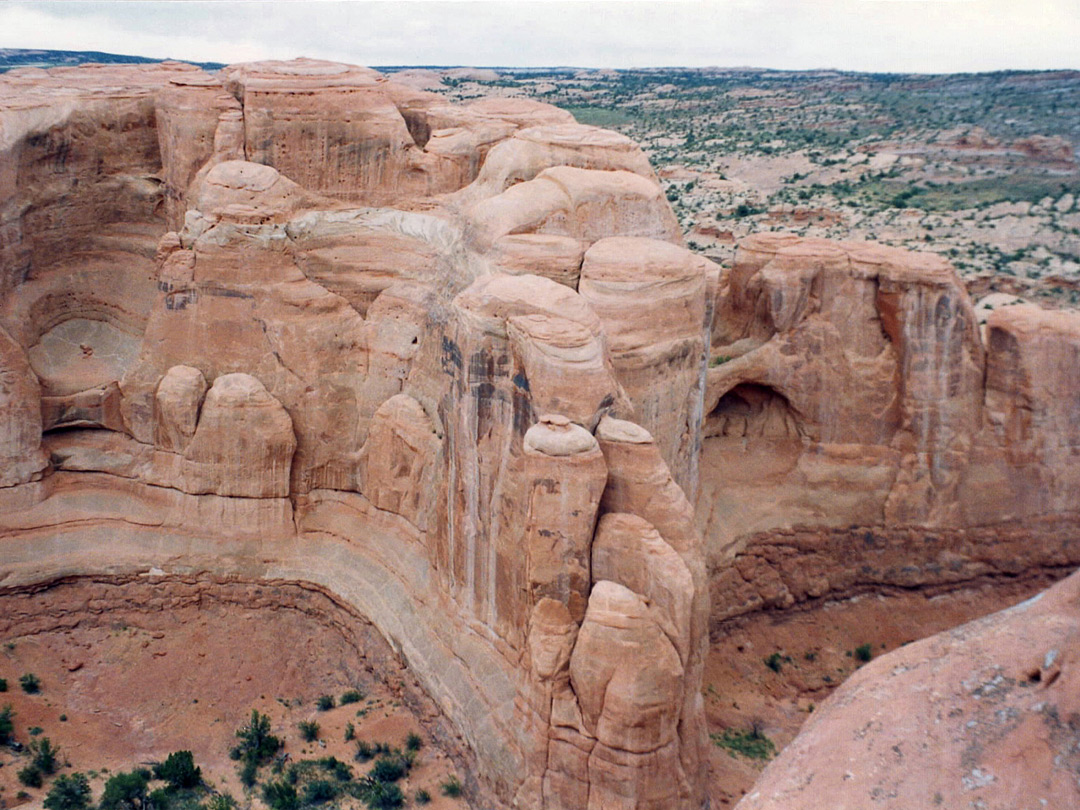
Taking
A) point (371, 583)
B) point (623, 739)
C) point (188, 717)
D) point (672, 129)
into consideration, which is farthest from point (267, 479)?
point (672, 129)

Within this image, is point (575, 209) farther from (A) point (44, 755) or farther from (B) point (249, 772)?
(A) point (44, 755)

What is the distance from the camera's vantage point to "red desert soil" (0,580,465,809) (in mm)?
20000

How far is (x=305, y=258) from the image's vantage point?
23.5 meters

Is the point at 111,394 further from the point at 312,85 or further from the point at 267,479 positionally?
the point at 312,85

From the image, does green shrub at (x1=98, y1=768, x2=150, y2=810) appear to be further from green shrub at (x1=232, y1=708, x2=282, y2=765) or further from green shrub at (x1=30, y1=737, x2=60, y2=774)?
green shrub at (x1=232, y1=708, x2=282, y2=765)

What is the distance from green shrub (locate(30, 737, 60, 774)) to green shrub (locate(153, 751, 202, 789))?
1.78 metres

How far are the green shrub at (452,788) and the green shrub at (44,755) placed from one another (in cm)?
669

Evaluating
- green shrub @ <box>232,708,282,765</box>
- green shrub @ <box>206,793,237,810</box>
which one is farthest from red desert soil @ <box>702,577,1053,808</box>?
green shrub @ <box>206,793,237,810</box>

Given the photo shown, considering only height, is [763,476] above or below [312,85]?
below

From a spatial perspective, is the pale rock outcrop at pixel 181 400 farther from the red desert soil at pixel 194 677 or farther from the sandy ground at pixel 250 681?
the sandy ground at pixel 250 681

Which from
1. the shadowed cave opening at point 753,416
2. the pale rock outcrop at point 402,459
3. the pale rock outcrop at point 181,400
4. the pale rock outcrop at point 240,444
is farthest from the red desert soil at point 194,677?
the shadowed cave opening at point 753,416

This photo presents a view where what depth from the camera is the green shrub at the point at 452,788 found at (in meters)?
18.6

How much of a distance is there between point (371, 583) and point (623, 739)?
7.79 meters

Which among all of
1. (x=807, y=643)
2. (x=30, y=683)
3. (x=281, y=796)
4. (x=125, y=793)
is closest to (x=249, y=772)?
(x=281, y=796)
